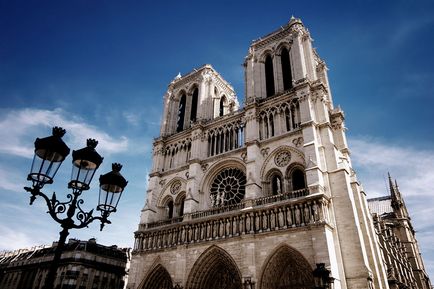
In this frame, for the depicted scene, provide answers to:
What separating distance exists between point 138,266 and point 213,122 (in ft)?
37.5

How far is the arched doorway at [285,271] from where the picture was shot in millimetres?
16031

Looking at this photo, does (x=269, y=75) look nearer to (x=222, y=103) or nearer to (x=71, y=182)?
(x=222, y=103)

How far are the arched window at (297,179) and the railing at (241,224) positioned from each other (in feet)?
7.60

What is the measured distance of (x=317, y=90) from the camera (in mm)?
20656

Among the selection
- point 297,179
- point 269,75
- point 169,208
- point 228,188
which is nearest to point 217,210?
point 228,188

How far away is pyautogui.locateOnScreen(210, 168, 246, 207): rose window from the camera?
21.4 metres

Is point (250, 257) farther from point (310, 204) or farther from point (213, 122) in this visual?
point (213, 122)

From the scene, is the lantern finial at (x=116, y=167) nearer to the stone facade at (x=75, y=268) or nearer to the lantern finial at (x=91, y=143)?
the lantern finial at (x=91, y=143)

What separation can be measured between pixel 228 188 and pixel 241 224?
3920 millimetres

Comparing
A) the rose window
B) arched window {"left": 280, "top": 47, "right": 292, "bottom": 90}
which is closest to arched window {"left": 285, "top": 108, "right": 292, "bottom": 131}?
arched window {"left": 280, "top": 47, "right": 292, "bottom": 90}

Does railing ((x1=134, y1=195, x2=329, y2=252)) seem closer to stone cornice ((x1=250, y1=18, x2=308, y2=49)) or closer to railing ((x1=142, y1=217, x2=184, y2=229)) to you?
railing ((x1=142, y1=217, x2=184, y2=229))

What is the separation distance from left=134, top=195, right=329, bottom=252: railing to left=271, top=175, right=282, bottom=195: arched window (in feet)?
6.87

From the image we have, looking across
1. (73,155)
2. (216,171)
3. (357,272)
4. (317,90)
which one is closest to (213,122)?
(216,171)

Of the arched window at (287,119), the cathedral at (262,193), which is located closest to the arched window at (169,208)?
the cathedral at (262,193)
